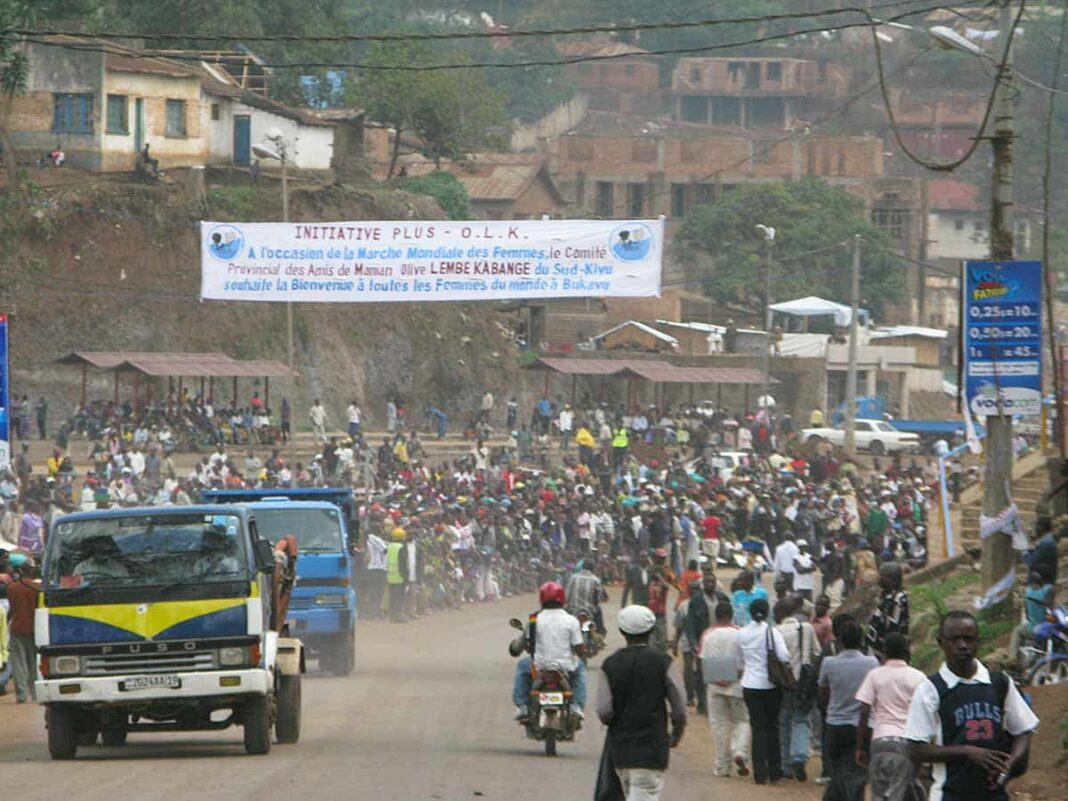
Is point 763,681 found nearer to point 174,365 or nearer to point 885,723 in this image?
point 885,723

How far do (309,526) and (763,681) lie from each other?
912 centimetres

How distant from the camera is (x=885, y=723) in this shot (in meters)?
9.91

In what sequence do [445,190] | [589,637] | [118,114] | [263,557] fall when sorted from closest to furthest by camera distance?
[263,557] → [589,637] → [118,114] → [445,190]

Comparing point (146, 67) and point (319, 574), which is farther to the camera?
point (146, 67)

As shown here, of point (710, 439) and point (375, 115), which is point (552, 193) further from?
point (710, 439)

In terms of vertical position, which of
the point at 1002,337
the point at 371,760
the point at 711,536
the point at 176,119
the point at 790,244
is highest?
the point at 176,119

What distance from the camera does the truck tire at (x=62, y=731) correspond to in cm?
1451

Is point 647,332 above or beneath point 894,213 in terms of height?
beneath

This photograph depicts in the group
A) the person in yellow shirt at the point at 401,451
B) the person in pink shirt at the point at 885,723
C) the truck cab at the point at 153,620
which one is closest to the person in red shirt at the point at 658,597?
the truck cab at the point at 153,620

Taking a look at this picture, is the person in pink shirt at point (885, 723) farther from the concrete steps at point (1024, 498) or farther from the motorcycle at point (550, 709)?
the concrete steps at point (1024, 498)

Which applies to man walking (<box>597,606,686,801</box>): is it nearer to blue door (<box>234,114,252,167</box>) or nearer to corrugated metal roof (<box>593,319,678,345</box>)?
blue door (<box>234,114,252,167</box>)

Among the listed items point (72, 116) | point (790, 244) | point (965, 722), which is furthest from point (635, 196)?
point (965, 722)

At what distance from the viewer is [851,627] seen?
40.9 ft


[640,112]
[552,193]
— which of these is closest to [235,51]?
[552,193]
